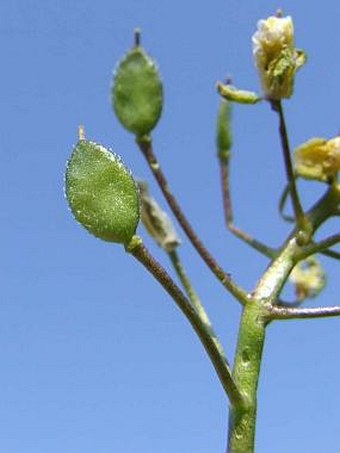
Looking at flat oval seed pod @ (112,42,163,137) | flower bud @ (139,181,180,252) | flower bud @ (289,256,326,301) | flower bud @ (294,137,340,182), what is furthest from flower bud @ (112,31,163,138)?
flower bud @ (289,256,326,301)

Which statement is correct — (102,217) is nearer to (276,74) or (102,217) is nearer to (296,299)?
(276,74)

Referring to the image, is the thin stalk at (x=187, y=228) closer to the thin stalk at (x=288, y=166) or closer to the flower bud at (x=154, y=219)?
the thin stalk at (x=288, y=166)

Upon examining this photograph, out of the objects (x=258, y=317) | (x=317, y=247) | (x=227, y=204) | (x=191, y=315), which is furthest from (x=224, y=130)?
(x=191, y=315)

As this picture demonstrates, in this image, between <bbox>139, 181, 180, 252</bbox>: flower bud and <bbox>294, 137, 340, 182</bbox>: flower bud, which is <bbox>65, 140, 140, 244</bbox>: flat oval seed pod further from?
<bbox>139, 181, 180, 252</bbox>: flower bud

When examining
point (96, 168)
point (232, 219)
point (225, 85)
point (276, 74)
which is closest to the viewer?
point (96, 168)

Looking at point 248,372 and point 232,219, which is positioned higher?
point 232,219

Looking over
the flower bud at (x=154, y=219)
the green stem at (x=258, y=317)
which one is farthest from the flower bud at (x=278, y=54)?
the flower bud at (x=154, y=219)

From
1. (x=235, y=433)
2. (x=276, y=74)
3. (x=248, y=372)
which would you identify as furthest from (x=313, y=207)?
(x=235, y=433)
